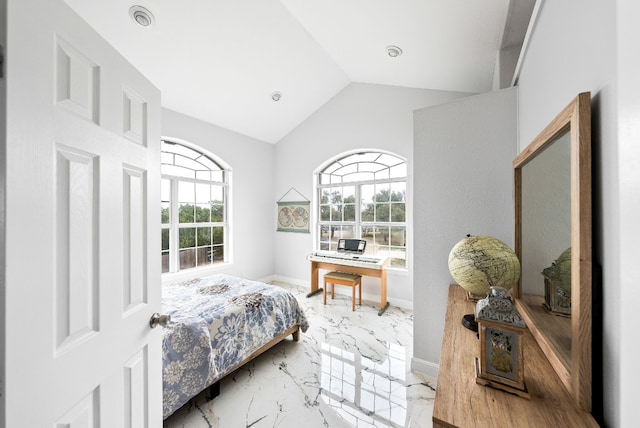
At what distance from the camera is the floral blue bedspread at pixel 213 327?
169 cm

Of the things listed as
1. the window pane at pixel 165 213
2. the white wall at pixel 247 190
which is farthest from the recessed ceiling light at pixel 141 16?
the window pane at pixel 165 213

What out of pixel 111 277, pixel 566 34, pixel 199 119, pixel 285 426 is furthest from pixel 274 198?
pixel 566 34

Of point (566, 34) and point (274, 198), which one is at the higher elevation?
point (566, 34)

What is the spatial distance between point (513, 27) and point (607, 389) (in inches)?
93.2

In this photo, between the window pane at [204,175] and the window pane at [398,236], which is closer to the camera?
the window pane at [398,236]

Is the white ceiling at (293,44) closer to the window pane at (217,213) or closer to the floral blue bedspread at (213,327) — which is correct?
the window pane at (217,213)

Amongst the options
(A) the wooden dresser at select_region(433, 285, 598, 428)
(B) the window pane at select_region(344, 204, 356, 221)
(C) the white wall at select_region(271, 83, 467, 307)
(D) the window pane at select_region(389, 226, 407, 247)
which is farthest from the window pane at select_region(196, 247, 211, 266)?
(A) the wooden dresser at select_region(433, 285, 598, 428)

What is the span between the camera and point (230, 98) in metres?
3.50

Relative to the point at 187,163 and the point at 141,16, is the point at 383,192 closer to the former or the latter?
the point at 187,163

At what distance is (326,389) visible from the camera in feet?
6.62

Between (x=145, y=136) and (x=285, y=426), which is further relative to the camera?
(x=285, y=426)

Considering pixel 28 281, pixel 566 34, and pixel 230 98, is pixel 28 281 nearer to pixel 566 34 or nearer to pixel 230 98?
pixel 566 34

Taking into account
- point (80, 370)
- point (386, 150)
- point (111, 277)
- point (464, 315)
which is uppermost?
point (386, 150)

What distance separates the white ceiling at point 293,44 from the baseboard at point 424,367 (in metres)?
2.66
